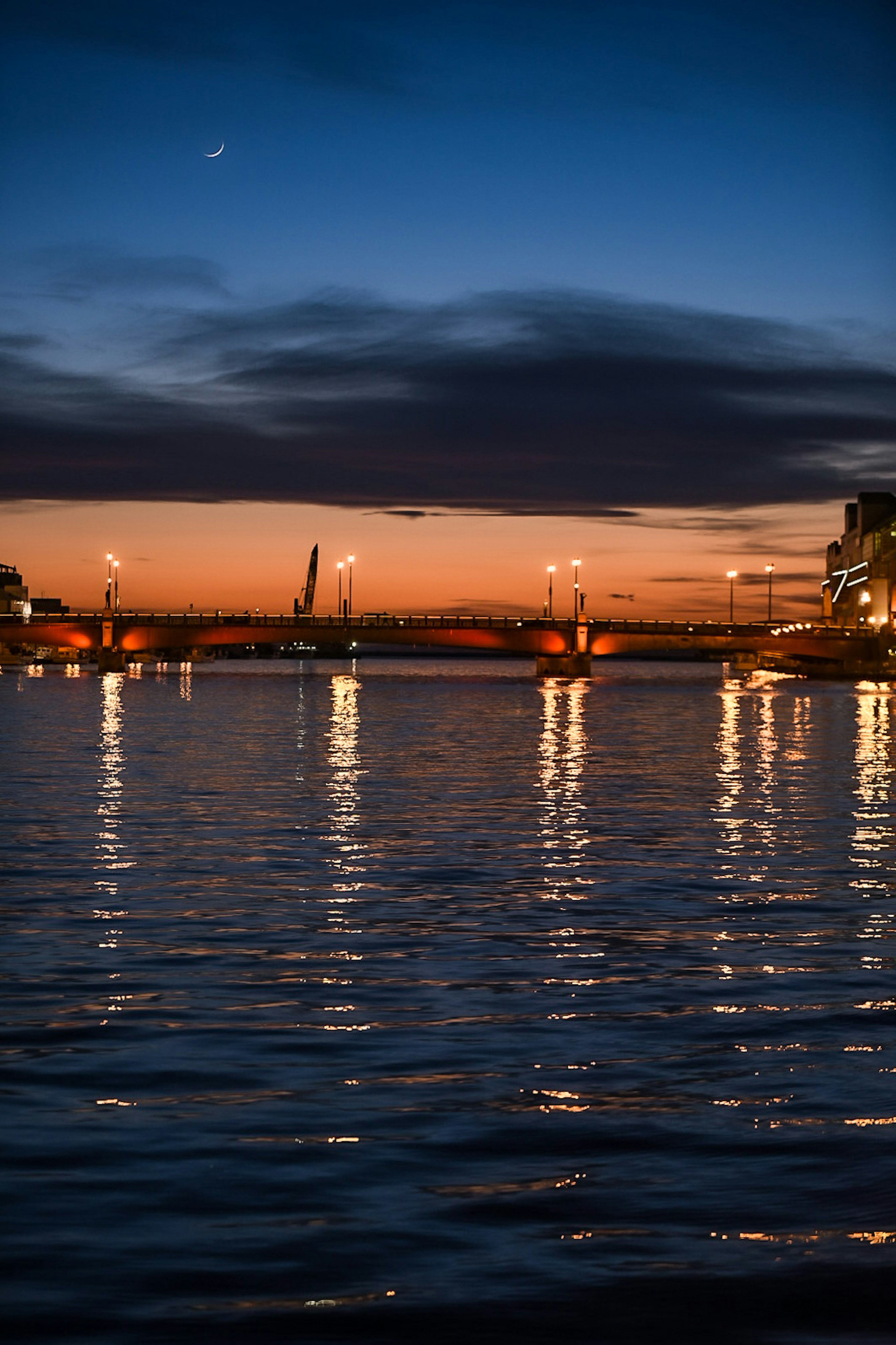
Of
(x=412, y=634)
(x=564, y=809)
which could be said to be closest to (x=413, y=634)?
(x=412, y=634)

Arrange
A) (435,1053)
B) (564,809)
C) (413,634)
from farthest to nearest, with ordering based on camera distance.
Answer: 1. (413,634)
2. (564,809)
3. (435,1053)

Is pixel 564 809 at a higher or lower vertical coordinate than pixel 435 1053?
lower

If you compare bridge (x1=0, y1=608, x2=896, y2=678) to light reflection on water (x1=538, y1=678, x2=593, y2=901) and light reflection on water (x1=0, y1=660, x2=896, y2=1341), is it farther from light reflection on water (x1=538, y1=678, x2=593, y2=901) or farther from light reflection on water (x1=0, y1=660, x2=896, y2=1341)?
light reflection on water (x1=0, y1=660, x2=896, y2=1341)

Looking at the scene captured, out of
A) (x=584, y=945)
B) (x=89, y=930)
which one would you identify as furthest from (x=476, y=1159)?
(x=89, y=930)

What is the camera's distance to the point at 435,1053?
1371cm

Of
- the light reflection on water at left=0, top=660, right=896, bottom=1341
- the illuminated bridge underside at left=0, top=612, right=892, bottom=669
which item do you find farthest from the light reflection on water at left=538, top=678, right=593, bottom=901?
the illuminated bridge underside at left=0, top=612, right=892, bottom=669

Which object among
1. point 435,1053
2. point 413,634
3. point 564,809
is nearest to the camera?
point 435,1053

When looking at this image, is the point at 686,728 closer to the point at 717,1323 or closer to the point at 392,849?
the point at 392,849

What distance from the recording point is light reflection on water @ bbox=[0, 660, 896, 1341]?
9.10m

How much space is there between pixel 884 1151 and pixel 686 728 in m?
75.8

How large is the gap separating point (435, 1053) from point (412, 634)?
536 ft

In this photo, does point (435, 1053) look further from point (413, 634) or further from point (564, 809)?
point (413, 634)

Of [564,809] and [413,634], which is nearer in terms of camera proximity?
[564,809]

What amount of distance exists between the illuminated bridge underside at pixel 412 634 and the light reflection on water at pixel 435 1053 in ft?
459
